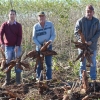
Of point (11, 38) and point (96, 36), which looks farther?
point (11, 38)

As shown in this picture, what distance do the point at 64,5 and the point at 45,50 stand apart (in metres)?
5.40

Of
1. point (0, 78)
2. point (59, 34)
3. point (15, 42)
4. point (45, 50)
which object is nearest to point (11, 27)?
point (15, 42)

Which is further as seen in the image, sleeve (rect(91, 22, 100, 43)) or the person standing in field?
the person standing in field

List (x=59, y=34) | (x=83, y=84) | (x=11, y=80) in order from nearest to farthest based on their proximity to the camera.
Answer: (x=83, y=84)
(x=11, y=80)
(x=59, y=34)

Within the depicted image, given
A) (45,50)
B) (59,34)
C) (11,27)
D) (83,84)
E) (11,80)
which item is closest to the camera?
(83,84)

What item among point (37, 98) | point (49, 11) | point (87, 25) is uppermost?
point (49, 11)

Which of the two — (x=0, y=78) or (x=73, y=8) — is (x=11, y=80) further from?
(x=73, y=8)

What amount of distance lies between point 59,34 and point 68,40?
0.42 m

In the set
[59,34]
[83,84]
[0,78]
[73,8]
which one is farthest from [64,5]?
[83,84]

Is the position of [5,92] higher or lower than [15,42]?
lower

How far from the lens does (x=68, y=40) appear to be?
11.0m

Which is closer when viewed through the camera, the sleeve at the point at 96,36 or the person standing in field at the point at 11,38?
the sleeve at the point at 96,36

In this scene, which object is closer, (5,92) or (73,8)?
(5,92)

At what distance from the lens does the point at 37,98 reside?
5.80 meters
